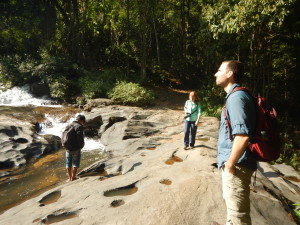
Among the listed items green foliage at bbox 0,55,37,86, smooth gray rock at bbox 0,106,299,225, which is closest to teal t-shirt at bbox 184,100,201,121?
smooth gray rock at bbox 0,106,299,225

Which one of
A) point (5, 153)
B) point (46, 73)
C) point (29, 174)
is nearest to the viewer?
point (29, 174)

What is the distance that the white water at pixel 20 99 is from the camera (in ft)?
56.1

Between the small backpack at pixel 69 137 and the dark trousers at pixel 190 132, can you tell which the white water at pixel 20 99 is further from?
the dark trousers at pixel 190 132

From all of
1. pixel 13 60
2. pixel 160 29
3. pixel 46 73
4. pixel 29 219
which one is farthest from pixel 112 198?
pixel 160 29

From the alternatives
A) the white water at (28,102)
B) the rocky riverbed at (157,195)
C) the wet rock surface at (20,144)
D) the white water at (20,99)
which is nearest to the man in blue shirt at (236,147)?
the rocky riverbed at (157,195)

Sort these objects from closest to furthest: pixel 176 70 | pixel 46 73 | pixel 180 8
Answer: pixel 46 73
pixel 180 8
pixel 176 70

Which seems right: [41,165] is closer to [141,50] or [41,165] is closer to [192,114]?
[192,114]

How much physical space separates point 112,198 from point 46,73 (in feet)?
54.4

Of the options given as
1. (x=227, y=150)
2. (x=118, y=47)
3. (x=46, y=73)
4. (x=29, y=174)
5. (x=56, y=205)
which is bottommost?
(x=29, y=174)

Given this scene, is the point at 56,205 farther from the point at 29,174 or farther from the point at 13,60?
the point at 13,60

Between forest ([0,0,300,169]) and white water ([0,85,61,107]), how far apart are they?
843 millimetres

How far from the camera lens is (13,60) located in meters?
21.0

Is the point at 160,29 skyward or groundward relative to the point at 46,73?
skyward

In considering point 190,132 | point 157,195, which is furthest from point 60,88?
point 157,195
